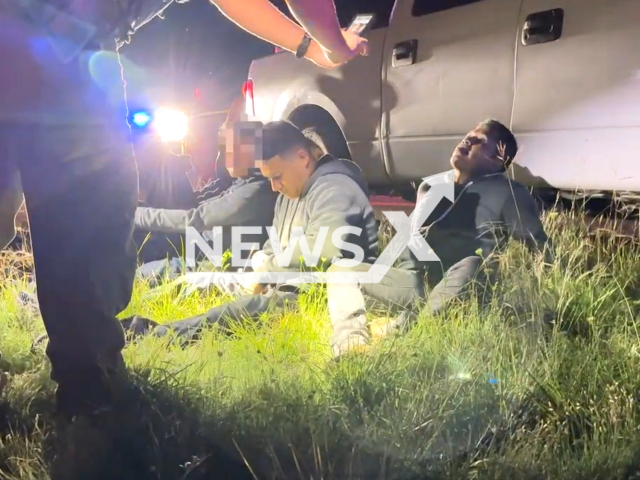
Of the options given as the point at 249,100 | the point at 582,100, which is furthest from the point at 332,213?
the point at 249,100

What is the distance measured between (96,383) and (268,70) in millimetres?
2814

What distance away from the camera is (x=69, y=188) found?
55.4 inches

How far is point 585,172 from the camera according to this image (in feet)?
8.13

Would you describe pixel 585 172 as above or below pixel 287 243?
above

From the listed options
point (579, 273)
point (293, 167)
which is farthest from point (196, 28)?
point (579, 273)

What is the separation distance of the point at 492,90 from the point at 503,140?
0.39 metres

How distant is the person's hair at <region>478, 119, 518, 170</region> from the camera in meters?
2.35

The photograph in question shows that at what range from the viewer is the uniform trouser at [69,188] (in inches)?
53.7

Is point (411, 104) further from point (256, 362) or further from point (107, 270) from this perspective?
point (107, 270)

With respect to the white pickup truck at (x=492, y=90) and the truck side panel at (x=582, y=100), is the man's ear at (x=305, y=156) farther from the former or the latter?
the truck side panel at (x=582, y=100)

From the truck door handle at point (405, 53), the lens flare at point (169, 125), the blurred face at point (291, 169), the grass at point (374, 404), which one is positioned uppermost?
the truck door handle at point (405, 53)

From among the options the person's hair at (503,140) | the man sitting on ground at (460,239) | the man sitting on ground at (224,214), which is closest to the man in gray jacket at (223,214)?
the man sitting on ground at (224,214)

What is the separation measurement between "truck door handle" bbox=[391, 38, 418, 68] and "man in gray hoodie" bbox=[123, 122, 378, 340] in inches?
29.8

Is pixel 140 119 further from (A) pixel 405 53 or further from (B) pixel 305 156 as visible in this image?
(A) pixel 405 53
